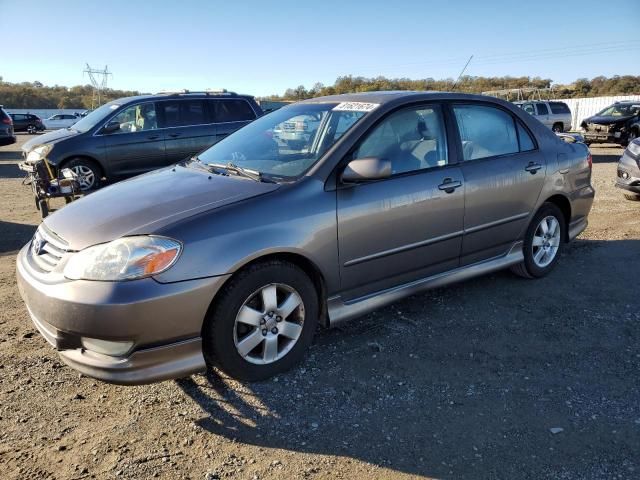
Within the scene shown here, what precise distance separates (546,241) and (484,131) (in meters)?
1.30

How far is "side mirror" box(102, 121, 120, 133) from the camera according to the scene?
8.79 metres

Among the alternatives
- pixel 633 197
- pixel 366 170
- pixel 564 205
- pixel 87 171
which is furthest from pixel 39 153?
pixel 633 197

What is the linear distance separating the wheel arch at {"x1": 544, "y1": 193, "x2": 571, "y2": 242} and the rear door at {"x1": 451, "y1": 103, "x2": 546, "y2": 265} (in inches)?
13.5

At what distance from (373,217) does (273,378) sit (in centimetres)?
121

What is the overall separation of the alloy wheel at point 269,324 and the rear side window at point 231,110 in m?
7.32

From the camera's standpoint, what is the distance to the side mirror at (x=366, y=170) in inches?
126

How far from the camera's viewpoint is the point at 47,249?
3010mm

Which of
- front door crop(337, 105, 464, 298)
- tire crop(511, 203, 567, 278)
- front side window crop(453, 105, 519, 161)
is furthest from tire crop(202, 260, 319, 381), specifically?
tire crop(511, 203, 567, 278)

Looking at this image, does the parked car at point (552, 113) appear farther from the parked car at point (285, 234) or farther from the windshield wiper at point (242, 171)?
the windshield wiper at point (242, 171)

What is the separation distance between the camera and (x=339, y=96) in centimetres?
426

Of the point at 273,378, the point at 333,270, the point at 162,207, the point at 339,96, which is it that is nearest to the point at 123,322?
the point at 162,207

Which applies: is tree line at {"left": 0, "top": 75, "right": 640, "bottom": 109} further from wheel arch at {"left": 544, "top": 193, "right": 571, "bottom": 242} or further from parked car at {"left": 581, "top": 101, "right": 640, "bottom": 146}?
wheel arch at {"left": 544, "top": 193, "right": 571, "bottom": 242}

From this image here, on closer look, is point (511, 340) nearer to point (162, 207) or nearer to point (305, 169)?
point (305, 169)

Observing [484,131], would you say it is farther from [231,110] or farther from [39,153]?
[39,153]
